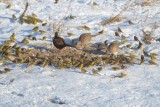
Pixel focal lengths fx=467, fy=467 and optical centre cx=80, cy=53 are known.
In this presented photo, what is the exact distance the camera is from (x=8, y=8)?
22.8 ft

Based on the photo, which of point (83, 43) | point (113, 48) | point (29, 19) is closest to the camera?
point (113, 48)

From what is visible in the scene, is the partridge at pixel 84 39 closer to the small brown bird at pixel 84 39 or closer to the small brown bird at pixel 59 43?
the small brown bird at pixel 84 39

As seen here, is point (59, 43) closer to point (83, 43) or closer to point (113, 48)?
point (83, 43)

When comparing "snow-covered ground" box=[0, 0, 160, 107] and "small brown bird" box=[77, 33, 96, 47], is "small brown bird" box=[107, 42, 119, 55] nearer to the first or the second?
"snow-covered ground" box=[0, 0, 160, 107]

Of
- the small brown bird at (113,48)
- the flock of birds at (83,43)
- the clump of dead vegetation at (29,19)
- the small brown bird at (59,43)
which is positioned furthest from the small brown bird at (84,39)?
the clump of dead vegetation at (29,19)

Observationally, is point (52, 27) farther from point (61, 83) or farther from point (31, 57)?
point (61, 83)

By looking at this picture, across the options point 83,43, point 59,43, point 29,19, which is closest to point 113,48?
point 83,43

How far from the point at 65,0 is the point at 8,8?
957 millimetres

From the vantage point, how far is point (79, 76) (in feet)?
16.1

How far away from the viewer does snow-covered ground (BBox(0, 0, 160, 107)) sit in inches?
173

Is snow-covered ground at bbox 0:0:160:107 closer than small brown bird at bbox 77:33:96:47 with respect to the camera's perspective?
Yes

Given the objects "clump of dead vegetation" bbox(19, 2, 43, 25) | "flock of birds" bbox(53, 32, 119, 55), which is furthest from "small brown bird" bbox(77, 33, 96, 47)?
"clump of dead vegetation" bbox(19, 2, 43, 25)

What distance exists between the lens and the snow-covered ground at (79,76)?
14.4ft

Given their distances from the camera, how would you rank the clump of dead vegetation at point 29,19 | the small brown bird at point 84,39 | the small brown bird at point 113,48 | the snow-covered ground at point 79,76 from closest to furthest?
the snow-covered ground at point 79,76, the small brown bird at point 113,48, the small brown bird at point 84,39, the clump of dead vegetation at point 29,19
